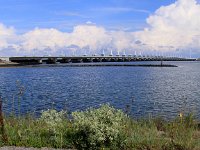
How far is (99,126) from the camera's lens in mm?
12742

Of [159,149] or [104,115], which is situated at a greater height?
[104,115]

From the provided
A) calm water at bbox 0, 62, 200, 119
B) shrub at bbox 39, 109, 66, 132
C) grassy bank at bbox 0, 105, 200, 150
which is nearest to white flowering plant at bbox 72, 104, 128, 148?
grassy bank at bbox 0, 105, 200, 150

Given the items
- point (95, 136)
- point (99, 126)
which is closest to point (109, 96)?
point (99, 126)

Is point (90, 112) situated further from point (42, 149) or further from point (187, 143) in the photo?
point (187, 143)

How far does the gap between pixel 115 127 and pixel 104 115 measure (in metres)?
0.62

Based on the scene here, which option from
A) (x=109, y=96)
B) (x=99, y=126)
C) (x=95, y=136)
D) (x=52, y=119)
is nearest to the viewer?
(x=95, y=136)

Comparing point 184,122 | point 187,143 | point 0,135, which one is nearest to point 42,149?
point 0,135

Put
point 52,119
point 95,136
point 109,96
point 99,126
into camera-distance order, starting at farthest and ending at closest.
A: point 109,96 < point 52,119 < point 99,126 < point 95,136

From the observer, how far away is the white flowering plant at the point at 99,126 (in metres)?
12.7

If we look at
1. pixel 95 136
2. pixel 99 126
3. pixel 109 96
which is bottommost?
pixel 109 96

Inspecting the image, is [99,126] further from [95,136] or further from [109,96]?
[109,96]

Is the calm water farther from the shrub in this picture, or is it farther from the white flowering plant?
the white flowering plant

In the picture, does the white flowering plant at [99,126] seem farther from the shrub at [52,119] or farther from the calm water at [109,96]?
the calm water at [109,96]

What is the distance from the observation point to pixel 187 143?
1334 centimetres
